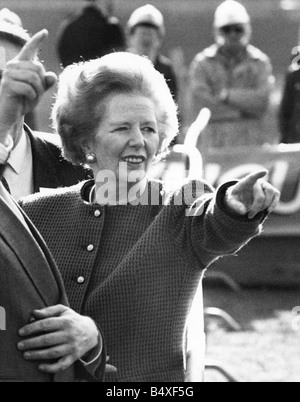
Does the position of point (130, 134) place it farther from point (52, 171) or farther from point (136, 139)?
point (52, 171)

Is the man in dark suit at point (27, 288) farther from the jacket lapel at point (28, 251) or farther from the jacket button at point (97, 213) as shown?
the jacket button at point (97, 213)

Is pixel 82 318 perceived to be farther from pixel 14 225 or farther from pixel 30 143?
pixel 30 143

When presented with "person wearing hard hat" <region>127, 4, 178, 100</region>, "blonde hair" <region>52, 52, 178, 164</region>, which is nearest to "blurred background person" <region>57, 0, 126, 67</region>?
"person wearing hard hat" <region>127, 4, 178, 100</region>

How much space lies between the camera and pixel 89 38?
8266 mm

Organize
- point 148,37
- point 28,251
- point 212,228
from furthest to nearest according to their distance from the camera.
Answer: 1. point 148,37
2. point 212,228
3. point 28,251

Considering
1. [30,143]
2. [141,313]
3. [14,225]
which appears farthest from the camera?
[30,143]

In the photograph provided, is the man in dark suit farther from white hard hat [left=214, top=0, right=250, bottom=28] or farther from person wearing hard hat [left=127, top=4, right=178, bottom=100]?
white hard hat [left=214, top=0, right=250, bottom=28]

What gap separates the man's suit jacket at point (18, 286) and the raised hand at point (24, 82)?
0.74ft

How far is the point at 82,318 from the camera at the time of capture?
284 centimetres

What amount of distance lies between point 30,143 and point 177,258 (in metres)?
1.19

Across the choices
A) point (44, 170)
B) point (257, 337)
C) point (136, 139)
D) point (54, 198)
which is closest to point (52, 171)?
point (44, 170)

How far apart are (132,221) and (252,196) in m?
0.61

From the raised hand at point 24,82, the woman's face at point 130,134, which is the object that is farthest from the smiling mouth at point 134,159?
the raised hand at point 24,82

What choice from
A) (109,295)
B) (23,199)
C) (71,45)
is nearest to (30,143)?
(23,199)
